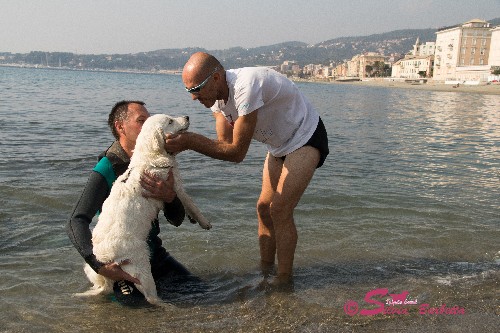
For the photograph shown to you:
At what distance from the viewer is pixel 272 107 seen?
433 cm

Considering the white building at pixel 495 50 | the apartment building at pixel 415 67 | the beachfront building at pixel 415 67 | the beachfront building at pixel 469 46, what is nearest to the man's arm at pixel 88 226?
the white building at pixel 495 50

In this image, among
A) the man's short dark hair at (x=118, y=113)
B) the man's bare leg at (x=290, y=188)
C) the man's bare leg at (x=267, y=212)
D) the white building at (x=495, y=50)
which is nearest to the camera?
the man's short dark hair at (x=118, y=113)

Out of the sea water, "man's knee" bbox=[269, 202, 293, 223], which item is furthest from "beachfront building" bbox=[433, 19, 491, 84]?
"man's knee" bbox=[269, 202, 293, 223]

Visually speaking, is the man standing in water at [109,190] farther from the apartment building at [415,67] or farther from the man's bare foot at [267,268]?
the apartment building at [415,67]

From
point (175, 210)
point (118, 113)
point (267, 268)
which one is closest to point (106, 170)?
point (118, 113)

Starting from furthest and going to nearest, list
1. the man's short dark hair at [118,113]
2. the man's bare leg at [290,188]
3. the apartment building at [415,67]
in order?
the apartment building at [415,67]
the man's bare leg at [290,188]
the man's short dark hair at [118,113]

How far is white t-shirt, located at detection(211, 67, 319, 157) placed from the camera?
157 inches

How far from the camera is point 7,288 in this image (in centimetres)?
453

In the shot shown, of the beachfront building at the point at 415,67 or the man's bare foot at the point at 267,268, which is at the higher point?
the beachfront building at the point at 415,67

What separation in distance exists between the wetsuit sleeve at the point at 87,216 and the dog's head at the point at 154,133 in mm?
443

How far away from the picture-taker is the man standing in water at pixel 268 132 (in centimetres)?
399

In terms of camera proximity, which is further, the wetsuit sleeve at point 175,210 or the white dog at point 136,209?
the wetsuit sleeve at point 175,210

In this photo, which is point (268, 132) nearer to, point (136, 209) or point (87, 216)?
point (136, 209)

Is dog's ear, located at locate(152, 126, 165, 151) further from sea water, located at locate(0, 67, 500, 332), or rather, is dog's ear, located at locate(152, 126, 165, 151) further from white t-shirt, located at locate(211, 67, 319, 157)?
sea water, located at locate(0, 67, 500, 332)
